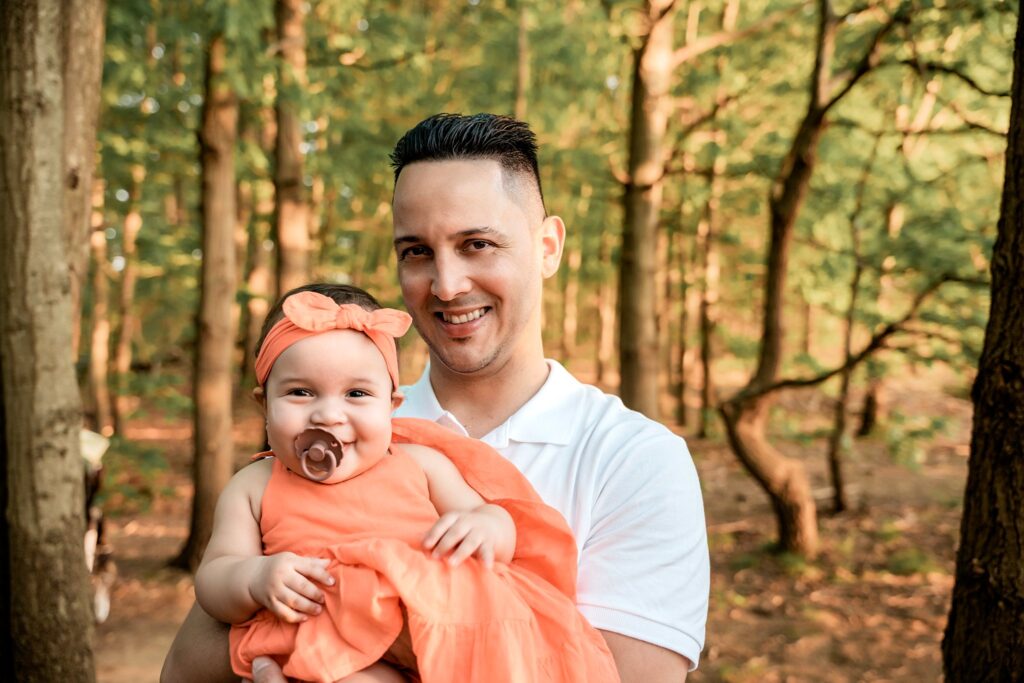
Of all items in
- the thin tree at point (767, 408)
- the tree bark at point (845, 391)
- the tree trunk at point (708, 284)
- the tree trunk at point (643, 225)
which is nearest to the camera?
the tree trunk at point (643, 225)

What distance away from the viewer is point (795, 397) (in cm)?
1912

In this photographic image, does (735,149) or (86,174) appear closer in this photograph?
(86,174)

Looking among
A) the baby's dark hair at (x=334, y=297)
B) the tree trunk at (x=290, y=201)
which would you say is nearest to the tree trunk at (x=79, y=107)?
the baby's dark hair at (x=334, y=297)

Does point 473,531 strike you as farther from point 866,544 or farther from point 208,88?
point 866,544

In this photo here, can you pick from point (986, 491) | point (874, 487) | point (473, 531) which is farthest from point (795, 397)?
point (473, 531)

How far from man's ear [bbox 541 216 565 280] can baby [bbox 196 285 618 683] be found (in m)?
0.61

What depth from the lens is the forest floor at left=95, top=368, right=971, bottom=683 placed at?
6.38 meters

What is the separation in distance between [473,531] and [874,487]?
11.0 metres

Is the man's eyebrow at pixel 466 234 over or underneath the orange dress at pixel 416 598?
over

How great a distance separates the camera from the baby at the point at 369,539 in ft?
5.28

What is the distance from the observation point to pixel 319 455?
180cm

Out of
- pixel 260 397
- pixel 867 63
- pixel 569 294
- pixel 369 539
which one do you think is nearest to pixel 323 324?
pixel 260 397

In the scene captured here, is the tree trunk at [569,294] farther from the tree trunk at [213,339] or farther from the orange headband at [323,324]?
the orange headband at [323,324]

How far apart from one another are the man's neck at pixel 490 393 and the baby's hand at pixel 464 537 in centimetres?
55
